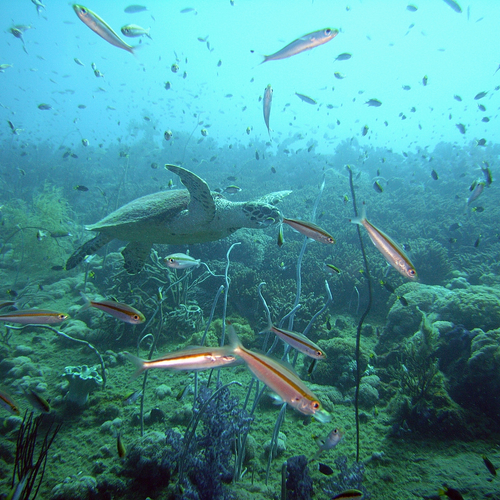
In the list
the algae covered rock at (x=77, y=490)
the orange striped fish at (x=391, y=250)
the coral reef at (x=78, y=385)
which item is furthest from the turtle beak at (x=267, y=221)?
the algae covered rock at (x=77, y=490)

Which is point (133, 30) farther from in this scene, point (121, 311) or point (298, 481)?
point (298, 481)

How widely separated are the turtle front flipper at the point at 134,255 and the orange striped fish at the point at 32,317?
280 centimetres

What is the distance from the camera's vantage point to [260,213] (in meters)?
4.45

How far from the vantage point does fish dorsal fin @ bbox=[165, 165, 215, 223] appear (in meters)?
4.00

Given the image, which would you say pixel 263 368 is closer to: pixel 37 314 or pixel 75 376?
pixel 37 314

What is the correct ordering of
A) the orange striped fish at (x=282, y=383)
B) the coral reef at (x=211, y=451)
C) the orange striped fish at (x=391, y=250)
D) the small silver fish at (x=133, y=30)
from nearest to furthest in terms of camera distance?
the orange striped fish at (x=282, y=383) → the orange striped fish at (x=391, y=250) → the coral reef at (x=211, y=451) → the small silver fish at (x=133, y=30)

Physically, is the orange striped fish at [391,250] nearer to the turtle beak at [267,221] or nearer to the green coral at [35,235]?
the turtle beak at [267,221]

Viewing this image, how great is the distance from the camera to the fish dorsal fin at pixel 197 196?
13.1ft

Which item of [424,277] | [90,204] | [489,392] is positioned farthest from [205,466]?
[90,204]

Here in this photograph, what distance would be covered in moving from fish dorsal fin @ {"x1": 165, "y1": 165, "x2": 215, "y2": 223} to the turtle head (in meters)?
0.65

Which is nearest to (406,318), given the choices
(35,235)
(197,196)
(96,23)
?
(197,196)

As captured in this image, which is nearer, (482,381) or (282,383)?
(282,383)

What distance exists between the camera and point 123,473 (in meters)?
2.50

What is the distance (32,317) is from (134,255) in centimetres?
294
